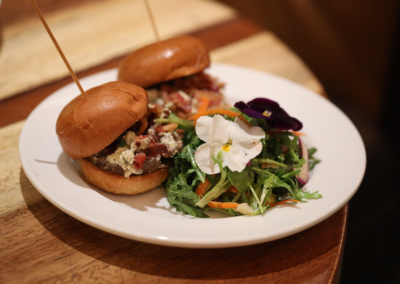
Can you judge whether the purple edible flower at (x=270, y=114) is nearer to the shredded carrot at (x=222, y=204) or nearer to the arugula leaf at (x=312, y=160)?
the arugula leaf at (x=312, y=160)

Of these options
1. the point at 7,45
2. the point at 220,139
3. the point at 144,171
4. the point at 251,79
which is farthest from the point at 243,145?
the point at 7,45

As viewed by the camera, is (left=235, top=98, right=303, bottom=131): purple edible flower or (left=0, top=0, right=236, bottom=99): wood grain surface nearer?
(left=235, top=98, right=303, bottom=131): purple edible flower

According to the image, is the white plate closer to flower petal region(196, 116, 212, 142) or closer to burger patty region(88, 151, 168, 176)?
burger patty region(88, 151, 168, 176)

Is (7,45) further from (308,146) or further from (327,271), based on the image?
(327,271)

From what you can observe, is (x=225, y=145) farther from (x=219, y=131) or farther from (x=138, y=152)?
(x=138, y=152)

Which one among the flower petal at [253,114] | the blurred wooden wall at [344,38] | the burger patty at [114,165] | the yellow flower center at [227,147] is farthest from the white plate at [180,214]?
the blurred wooden wall at [344,38]

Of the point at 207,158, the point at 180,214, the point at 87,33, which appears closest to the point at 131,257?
the point at 180,214

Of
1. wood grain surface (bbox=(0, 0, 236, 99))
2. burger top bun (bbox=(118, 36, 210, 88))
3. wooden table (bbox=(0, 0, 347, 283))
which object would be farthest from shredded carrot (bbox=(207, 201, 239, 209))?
wood grain surface (bbox=(0, 0, 236, 99))
